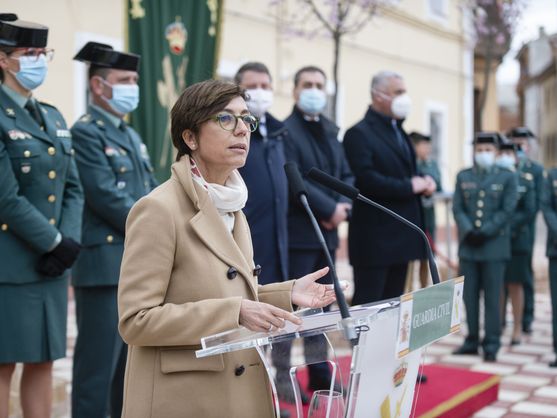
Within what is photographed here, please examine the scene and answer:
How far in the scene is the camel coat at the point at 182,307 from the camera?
2078 millimetres

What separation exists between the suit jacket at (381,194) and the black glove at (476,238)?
4.25 feet

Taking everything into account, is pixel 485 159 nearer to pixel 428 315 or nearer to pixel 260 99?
pixel 260 99

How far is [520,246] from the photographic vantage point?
7.41m

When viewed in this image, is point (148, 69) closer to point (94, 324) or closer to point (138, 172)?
point (138, 172)

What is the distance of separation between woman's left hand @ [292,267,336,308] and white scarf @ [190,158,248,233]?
0.26m

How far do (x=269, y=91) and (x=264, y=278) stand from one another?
1075 mm

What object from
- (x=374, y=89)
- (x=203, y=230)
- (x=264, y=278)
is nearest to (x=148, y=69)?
(x=374, y=89)

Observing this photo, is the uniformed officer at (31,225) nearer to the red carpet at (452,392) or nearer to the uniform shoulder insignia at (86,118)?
the uniform shoulder insignia at (86,118)

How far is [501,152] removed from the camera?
22.7 feet

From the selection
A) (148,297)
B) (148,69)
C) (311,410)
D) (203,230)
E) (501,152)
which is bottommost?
(311,410)

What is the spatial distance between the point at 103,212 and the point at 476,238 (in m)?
3.50

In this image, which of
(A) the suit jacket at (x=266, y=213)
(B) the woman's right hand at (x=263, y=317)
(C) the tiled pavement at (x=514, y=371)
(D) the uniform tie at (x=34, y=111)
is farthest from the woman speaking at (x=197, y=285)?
(C) the tiled pavement at (x=514, y=371)

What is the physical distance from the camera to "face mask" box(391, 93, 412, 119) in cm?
516

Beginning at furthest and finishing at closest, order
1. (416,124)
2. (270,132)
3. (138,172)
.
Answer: (416,124), (270,132), (138,172)
